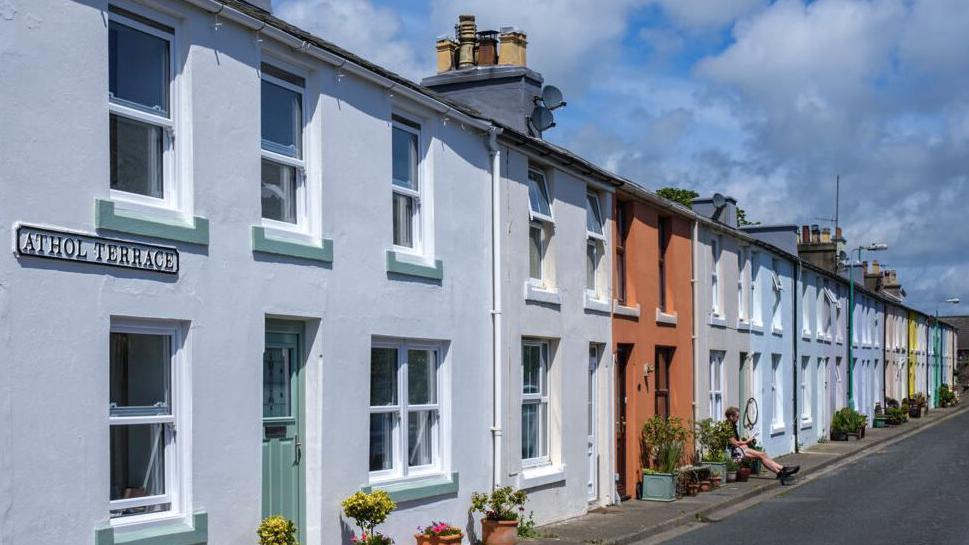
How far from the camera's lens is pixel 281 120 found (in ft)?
36.0

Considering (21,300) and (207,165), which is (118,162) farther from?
(21,300)

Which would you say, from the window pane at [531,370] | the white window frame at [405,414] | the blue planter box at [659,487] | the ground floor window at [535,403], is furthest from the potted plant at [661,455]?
the white window frame at [405,414]

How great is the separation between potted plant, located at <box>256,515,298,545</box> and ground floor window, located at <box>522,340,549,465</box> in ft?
20.6

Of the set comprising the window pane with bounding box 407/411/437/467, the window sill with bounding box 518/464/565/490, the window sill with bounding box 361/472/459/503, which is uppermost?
the window pane with bounding box 407/411/437/467

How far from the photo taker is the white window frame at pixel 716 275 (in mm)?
25062

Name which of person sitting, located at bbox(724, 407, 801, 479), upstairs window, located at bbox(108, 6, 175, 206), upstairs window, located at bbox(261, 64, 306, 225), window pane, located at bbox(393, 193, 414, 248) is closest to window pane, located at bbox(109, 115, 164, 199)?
upstairs window, located at bbox(108, 6, 175, 206)

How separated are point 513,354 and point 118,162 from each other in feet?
24.3

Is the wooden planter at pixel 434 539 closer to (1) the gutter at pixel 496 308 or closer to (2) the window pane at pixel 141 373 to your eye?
(1) the gutter at pixel 496 308

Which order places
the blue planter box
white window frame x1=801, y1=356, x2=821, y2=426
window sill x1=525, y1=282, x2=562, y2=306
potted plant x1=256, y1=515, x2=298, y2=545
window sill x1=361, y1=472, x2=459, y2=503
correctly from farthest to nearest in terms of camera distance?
white window frame x1=801, y1=356, x2=821, y2=426
the blue planter box
window sill x1=525, y1=282, x2=562, y2=306
window sill x1=361, y1=472, x2=459, y2=503
potted plant x1=256, y1=515, x2=298, y2=545

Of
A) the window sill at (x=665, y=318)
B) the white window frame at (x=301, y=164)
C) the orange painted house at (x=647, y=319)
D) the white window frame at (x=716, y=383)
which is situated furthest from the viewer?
the white window frame at (x=716, y=383)

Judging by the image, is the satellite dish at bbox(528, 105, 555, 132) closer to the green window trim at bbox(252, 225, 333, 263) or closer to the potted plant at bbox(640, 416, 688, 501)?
the potted plant at bbox(640, 416, 688, 501)

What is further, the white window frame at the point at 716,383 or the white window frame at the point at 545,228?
the white window frame at the point at 716,383

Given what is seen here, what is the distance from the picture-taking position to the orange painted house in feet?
65.4

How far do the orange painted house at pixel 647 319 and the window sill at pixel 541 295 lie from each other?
9.02 feet
